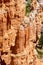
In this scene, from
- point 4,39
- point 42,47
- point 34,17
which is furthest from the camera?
point 42,47

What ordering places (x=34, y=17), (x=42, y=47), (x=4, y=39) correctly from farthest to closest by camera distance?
(x=42, y=47) < (x=34, y=17) < (x=4, y=39)

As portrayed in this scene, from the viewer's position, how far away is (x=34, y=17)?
244 centimetres

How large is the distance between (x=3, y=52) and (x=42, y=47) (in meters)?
1.05

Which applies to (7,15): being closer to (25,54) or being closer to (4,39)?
(4,39)

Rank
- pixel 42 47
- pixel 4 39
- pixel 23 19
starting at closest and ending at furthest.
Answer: pixel 4 39 → pixel 23 19 → pixel 42 47

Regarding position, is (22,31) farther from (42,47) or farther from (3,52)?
(42,47)

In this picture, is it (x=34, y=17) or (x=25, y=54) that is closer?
(x=25, y=54)

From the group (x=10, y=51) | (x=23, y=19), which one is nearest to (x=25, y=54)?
(x=10, y=51)

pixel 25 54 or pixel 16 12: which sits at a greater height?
pixel 16 12

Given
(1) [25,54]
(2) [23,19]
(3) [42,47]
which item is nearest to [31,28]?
(2) [23,19]

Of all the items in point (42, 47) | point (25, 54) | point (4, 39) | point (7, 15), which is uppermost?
point (7, 15)

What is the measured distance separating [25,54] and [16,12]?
0.34 metres

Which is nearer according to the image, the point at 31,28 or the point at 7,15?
the point at 7,15

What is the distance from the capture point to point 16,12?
2160 mm
